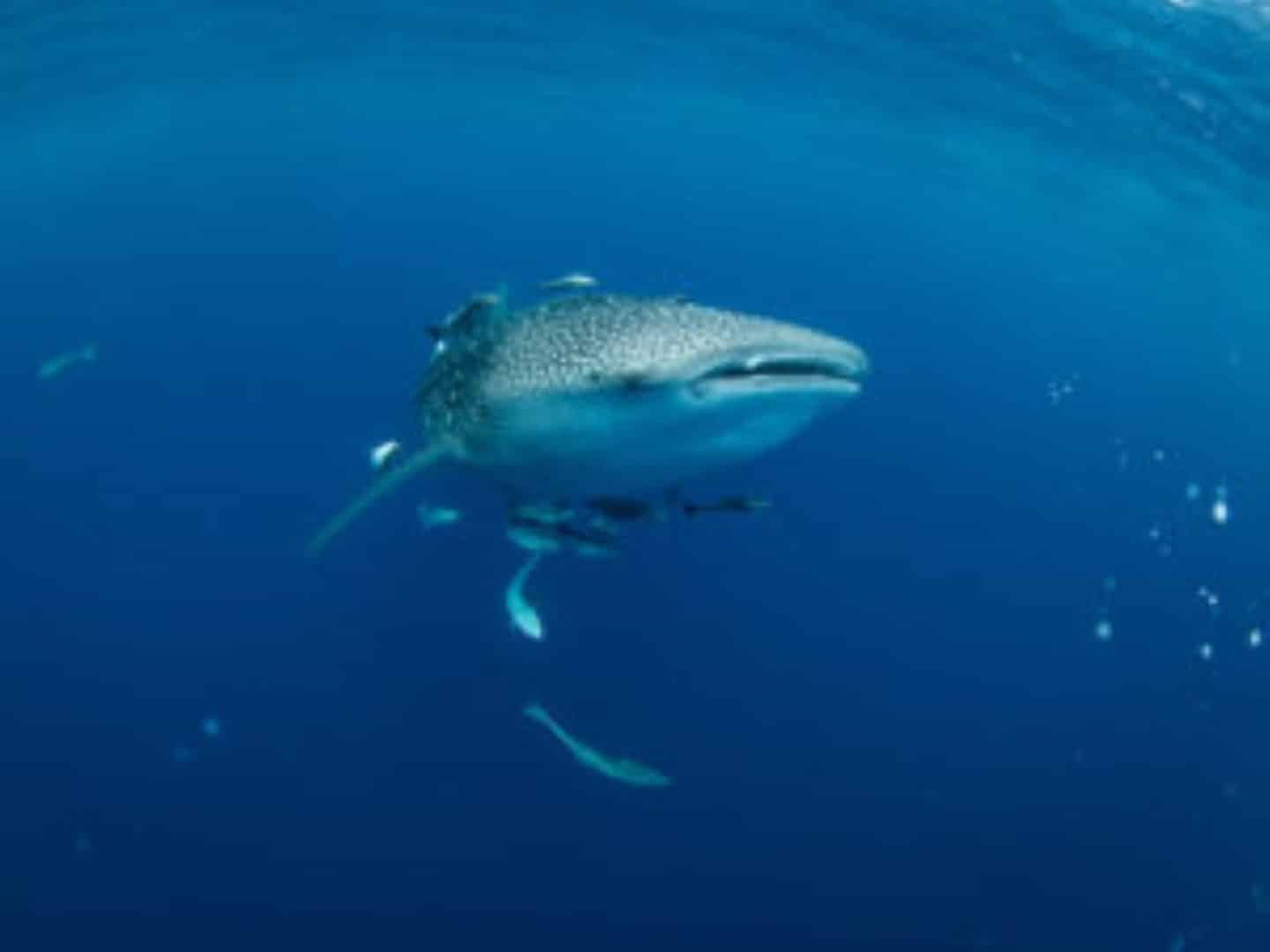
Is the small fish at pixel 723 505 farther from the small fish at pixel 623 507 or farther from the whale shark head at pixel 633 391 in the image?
the whale shark head at pixel 633 391

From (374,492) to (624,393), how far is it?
1.44m

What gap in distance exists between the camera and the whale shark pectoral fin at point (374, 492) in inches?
183

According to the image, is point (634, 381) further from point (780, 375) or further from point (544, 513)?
point (544, 513)

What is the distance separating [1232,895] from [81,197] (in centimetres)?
7075

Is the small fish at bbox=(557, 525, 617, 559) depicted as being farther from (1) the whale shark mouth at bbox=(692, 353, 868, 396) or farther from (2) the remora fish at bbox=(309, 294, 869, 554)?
(1) the whale shark mouth at bbox=(692, 353, 868, 396)

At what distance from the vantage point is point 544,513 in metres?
5.41

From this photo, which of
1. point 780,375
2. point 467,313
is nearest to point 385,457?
point 467,313

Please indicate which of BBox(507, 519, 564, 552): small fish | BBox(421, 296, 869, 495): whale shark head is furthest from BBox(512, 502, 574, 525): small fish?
BBox(421, 296, 869, 495): whale shark head

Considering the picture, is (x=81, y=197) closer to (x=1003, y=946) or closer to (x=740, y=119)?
(x=740, y=119)

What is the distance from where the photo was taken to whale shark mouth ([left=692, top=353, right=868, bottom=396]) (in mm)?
3805

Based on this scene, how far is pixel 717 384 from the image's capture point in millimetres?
3867

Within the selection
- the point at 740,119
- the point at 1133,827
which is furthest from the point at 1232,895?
the point at 740,119

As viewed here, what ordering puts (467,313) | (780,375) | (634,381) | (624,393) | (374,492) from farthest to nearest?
(467,313) < (374,492) < (624,393) < (634,381) < (780,375)

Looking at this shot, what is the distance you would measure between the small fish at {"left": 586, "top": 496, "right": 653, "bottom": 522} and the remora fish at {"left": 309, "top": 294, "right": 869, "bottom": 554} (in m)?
0.11
